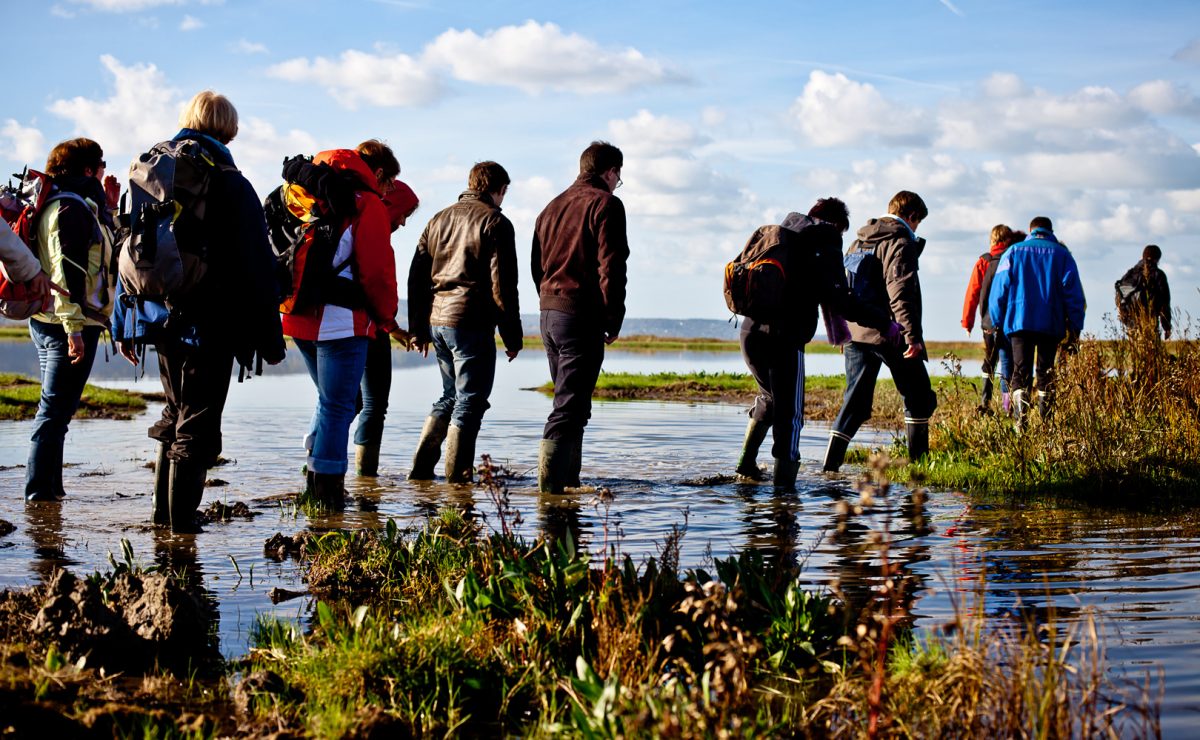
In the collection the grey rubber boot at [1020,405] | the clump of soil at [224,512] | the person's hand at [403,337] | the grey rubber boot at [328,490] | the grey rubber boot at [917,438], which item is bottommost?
the clump of soil at [224,512]

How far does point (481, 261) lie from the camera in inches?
362

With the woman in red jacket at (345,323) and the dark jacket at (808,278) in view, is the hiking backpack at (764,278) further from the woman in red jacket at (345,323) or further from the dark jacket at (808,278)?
the woman in red jacket at (345,323)

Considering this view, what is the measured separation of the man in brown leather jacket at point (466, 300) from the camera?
9.17m

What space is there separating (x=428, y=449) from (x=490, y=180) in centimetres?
220

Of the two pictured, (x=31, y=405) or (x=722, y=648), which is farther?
(x=31, y=405)

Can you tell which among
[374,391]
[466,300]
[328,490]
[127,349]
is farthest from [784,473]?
[127,349]

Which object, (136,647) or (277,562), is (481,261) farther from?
(136,647)

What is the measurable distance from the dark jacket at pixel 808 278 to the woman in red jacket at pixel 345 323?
300 centimetres

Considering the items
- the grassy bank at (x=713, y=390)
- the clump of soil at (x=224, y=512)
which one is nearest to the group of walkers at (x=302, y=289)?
the clump of soil at (x=224, y=512)

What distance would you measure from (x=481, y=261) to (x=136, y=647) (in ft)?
17.5

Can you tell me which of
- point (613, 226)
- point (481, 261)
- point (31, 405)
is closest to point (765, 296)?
point (613, 226)

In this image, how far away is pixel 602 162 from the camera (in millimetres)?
8898

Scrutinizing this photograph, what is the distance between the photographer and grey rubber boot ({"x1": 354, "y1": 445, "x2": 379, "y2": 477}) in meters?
9.76

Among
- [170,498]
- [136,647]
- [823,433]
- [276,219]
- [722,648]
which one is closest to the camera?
[722,648]
